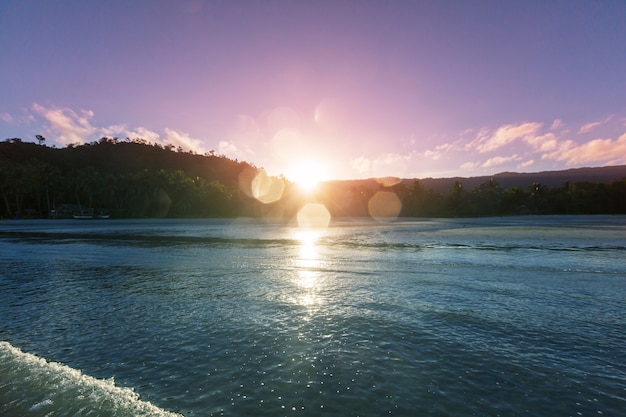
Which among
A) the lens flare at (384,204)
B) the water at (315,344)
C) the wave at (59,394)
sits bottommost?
the water at (315,344)

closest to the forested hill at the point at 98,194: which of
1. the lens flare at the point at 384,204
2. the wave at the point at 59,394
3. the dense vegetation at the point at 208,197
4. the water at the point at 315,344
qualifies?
the dense vegetation at the point at 208,197

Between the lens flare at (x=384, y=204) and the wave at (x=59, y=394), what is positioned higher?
the lens flare at (x=384, y=204)

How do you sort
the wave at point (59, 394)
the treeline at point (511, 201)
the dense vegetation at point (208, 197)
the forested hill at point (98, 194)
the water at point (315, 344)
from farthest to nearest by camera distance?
the treeline at point (511, 201), the dense vegetation at point (208, 197), the forested hill at point (98, 194), the water at point (315, 344), the wave at point (59, 394)

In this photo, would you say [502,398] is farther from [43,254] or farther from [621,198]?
[621,198]

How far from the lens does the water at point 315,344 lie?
6219 mm

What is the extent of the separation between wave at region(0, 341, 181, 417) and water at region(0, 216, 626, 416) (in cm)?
3

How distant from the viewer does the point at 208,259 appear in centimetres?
2500

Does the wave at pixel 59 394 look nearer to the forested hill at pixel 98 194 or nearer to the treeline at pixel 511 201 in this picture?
the forested hill at pixel 98 194

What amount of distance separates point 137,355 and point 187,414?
3.15 meters

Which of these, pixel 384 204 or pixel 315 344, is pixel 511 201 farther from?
pixel 315 344

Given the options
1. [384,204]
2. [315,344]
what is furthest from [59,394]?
[384,204]

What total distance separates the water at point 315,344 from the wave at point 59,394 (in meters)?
0.03

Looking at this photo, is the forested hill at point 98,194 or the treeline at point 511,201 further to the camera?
the treeline at point 511,201

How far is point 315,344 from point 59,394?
17.1 ft
